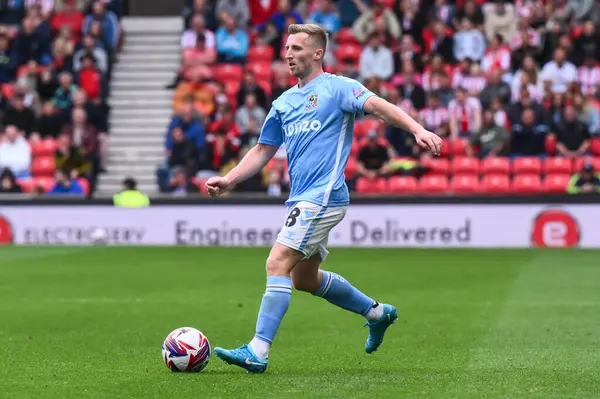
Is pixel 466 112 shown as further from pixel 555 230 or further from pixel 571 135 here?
pixel 555 230

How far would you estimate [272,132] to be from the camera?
875 centimetres

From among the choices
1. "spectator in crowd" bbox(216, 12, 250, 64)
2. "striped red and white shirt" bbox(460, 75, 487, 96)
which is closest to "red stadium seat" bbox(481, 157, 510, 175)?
"striped red and white shirt" bbox(460, 75, 487, 96)

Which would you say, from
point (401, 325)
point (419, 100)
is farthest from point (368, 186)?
point (401, 325)

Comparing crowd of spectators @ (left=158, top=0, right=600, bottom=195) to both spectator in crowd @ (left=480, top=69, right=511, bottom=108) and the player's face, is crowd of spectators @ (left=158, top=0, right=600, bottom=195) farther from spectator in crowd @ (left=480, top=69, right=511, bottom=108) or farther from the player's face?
the player's face

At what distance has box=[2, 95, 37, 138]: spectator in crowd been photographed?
26766mm

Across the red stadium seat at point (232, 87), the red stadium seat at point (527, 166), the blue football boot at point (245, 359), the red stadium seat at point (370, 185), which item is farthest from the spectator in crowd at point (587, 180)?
the blue football boot at point (245, 359)

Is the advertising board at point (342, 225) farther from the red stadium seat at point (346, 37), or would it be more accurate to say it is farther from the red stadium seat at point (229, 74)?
the red stadium seat at point (346, 37)

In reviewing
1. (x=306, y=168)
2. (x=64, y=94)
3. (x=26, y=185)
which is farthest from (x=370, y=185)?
(x=306, y=168)

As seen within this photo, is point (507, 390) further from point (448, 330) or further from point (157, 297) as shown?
point (157, 297)

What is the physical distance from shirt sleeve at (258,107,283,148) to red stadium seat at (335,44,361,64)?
18.0m

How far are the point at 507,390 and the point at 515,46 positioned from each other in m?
19.3

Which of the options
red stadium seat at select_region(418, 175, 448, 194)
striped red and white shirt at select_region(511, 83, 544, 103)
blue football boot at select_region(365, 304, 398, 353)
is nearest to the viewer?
blue football boot at select_region(365, 304, 398, 353)

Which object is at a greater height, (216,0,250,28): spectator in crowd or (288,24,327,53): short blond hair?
(216,0,250,28): spectator in crowd

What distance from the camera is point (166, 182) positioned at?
24891mm
